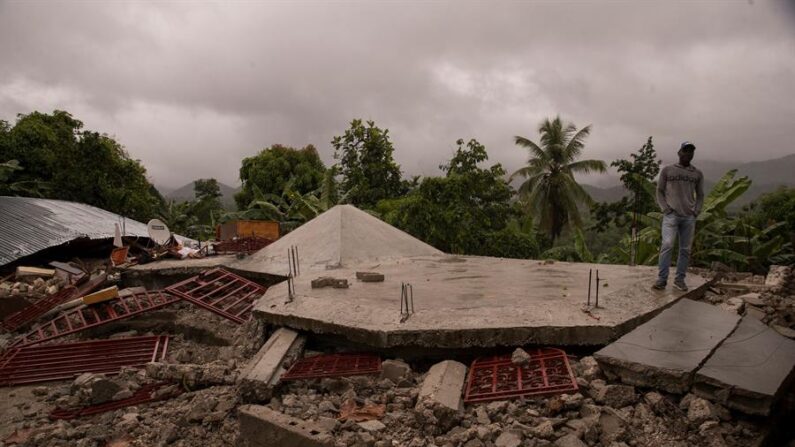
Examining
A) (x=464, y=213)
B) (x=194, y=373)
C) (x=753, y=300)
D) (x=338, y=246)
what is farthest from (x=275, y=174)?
(x=753, y=300)

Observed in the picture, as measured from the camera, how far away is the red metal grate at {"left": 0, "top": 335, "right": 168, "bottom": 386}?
15.8 ft

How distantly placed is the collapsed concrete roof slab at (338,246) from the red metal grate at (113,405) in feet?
9.76

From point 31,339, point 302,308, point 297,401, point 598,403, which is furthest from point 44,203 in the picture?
point 598,403

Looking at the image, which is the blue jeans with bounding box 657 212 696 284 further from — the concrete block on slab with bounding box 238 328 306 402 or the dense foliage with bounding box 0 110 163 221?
the dense foliage with bounding box 0 110 163 221

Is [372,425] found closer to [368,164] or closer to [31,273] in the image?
[31,273]

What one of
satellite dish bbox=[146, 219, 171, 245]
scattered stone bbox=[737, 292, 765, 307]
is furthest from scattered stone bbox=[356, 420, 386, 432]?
satellite dish bbox=[146, 219, 171, 245]

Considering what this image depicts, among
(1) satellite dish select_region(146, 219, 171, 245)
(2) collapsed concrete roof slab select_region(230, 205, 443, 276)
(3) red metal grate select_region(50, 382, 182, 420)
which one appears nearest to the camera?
(3) red metal grate select_region(50, 382, 182, 420)

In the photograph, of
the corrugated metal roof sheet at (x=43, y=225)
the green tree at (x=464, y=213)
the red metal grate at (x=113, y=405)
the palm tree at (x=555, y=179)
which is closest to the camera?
the red metal grate at (x=113, y=405)

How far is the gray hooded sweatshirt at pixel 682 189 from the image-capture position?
15.6ft

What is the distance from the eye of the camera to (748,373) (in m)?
2.90

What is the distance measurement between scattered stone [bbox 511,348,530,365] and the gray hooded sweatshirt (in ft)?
8.05

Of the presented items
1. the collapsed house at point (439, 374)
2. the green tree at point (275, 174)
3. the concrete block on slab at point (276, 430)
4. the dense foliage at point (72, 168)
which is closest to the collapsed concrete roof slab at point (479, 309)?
the collapsed house at point (439, 374)

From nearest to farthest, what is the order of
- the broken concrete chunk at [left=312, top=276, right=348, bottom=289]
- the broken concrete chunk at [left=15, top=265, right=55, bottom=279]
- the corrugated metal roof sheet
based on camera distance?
the broken concrete chunk at [left=312, top=276, right=348, bottom=289], the broken concrete chunk at [left=15, top=265, right=55, bottom=279], the corrugated metal roof sheet

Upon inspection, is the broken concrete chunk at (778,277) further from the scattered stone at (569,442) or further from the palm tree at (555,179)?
the palm tree at (555,179)
